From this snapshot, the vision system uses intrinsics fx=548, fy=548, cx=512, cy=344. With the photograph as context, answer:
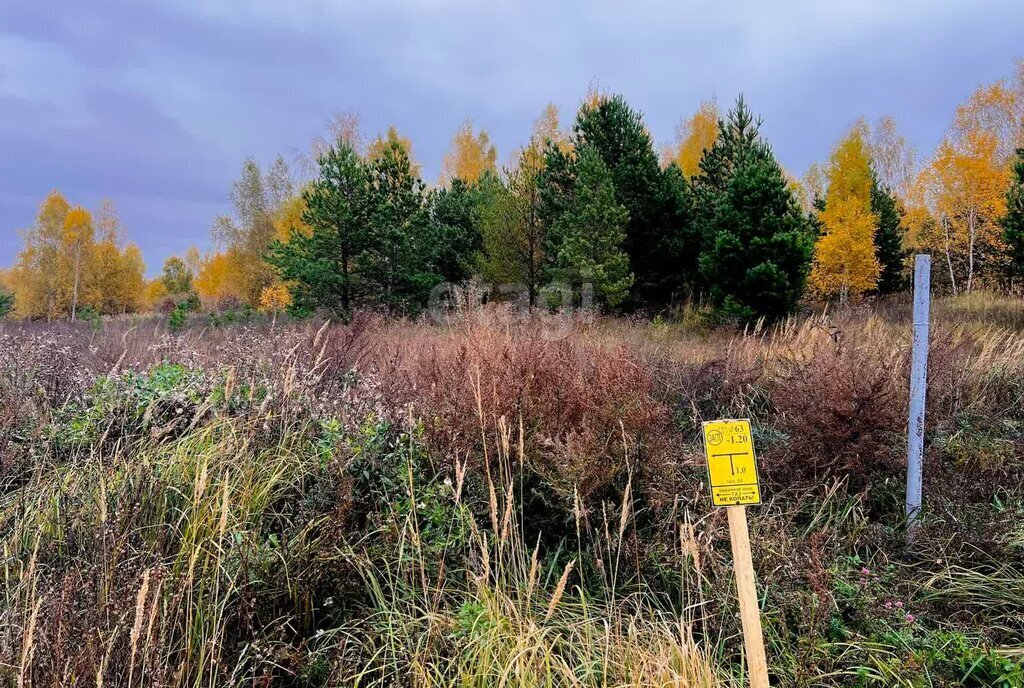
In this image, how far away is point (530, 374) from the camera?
286 cm

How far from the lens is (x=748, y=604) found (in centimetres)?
144

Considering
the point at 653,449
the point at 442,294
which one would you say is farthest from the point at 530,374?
the point at 442,294

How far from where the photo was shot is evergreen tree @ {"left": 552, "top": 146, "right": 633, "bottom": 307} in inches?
498

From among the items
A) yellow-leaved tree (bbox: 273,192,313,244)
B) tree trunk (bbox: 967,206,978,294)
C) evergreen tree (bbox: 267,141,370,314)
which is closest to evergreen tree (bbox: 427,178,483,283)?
evergreen tree (bbox: 267,141,370,314)

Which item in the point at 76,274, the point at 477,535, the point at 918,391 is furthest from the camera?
the point at 76,274

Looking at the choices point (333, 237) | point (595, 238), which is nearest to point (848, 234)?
point (595, 238)

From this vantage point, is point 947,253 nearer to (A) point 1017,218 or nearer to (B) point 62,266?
(A) point 1017,218

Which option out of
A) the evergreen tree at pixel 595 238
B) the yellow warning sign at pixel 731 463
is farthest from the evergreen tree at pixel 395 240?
the yellow warning sign at pixel 731 463

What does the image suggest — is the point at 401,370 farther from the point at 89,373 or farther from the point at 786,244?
the point at 786,244

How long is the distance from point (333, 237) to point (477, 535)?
42.1 feet

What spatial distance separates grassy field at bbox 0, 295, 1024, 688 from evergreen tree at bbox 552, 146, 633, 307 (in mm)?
9097

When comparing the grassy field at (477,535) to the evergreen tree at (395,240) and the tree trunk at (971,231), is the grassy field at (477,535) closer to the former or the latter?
the evergreen tree at (395,240)

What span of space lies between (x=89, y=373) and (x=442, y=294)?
1180cm

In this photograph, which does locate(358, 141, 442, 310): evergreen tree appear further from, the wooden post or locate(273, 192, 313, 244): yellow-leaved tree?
the wooden post
